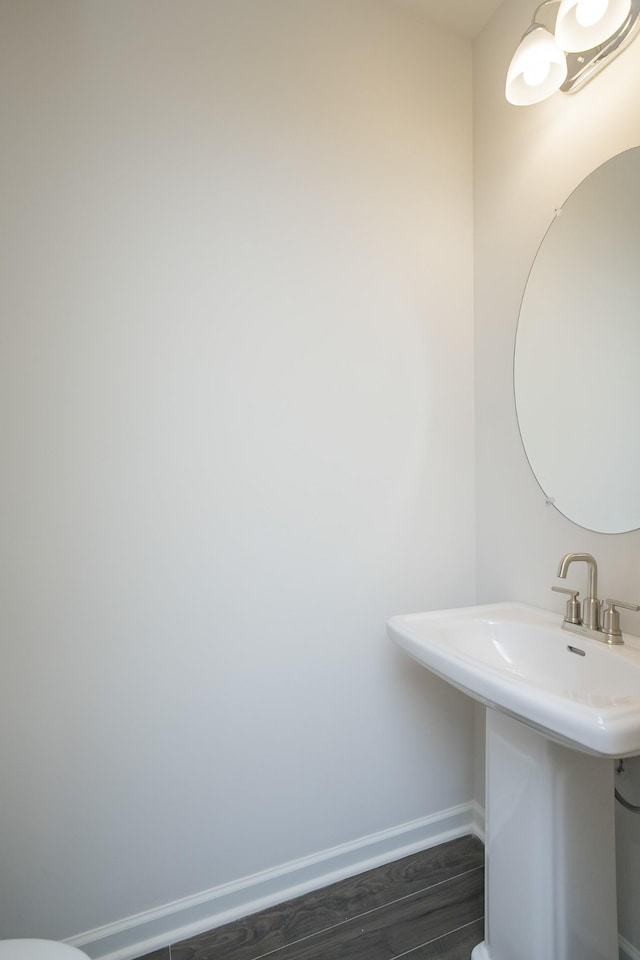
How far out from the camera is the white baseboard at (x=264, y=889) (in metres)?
1.17

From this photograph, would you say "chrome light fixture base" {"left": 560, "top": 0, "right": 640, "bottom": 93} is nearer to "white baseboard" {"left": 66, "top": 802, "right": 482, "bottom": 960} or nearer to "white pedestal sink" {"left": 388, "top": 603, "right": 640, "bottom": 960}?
"white pedestal sink" {"left": 388, "top": 603, "right": 640, "bottom": 960}

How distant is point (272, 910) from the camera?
4.24 ft

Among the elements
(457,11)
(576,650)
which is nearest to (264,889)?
(576,650)

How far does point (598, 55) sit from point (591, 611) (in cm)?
135

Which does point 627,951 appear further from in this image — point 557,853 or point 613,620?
point 613,620

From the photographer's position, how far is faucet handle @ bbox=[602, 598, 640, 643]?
3.39 feet

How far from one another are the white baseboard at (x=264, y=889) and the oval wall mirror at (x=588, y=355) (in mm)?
1139

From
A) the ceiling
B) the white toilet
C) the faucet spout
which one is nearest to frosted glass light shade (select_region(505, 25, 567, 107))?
the ceiling

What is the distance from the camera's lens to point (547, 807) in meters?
0.95

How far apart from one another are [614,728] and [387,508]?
0.86 metres

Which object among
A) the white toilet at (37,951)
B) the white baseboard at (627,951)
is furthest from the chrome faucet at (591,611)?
the white toilet at (37,951)

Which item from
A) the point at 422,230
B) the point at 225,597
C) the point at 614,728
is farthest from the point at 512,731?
the point at 422,230

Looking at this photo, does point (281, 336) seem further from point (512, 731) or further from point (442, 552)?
point (512, 731)

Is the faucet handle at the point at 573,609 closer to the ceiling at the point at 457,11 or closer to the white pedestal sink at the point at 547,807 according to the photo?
the white pedestal sink at the point at 547,807
